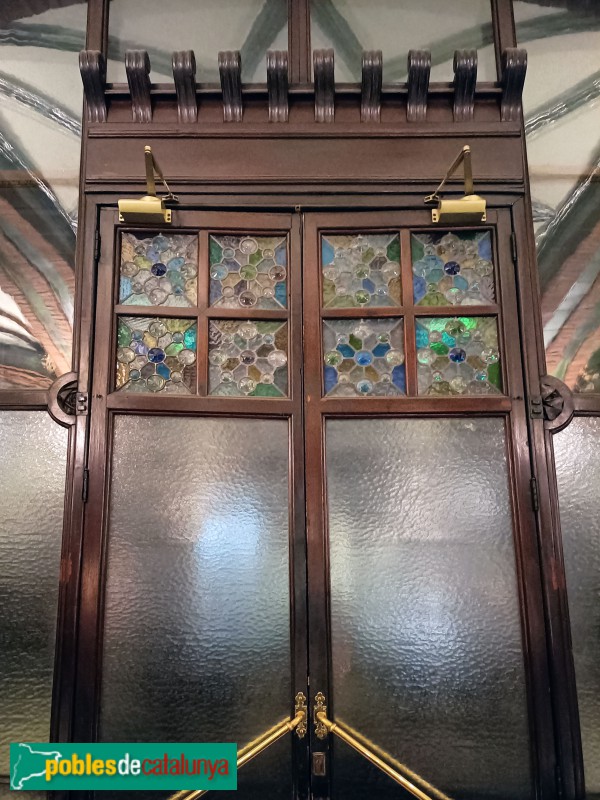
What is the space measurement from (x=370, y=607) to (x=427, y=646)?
0.25m

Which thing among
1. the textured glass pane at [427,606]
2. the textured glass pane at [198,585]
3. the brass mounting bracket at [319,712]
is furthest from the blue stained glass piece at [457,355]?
the brass mounting bracket at [319,712]

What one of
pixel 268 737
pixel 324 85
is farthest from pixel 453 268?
pixel 268 737

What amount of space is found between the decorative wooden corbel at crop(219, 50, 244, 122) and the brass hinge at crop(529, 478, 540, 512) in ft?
6.13

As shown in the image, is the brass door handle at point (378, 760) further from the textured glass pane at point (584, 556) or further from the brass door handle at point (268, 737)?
the textured glass pane at point (584, 556)

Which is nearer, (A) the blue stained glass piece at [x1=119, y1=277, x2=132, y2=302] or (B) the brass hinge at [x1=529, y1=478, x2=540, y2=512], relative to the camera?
(B) the brass hinge at [x1=529, y1=478, x2=540, y2=512]

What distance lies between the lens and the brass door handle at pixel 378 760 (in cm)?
235

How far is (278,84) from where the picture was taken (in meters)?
2.80

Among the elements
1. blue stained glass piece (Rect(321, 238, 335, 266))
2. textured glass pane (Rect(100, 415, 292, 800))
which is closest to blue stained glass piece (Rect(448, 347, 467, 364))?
blue stained glass piece (Rect(321, 238, 335, 266))

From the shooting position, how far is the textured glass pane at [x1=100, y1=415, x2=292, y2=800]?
2.46 meters

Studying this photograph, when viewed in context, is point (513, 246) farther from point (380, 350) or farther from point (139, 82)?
point (139, 82)

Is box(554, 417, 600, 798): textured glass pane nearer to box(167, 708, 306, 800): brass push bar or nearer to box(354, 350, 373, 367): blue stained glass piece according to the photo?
box(354, 350, 373, 367): blue stained glass piece

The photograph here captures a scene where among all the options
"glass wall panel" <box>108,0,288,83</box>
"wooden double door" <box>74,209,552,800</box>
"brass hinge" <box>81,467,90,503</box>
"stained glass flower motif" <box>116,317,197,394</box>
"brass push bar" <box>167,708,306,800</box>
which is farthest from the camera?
"glass wall panel" <box>108,0,288,83</box>

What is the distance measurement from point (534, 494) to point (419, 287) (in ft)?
3.04

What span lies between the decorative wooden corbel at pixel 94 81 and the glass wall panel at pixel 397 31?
0.92 m
